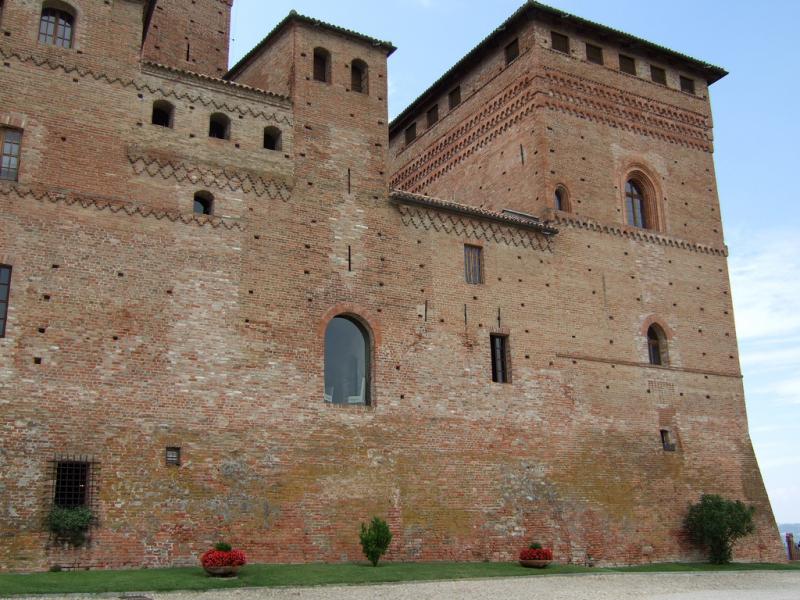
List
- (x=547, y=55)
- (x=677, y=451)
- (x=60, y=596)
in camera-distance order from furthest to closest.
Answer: (x=547, y=55), (x=677, y=451), (x=60, y=596)

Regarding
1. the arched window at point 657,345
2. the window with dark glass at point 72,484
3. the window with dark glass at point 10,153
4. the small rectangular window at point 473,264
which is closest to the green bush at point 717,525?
the arched window at point 657,345

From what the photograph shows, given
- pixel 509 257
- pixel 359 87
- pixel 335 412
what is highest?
pixel 359 87

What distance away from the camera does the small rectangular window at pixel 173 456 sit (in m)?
16.1

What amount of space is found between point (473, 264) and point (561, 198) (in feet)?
12.3

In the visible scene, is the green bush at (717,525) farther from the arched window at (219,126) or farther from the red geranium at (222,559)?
the arched window at (219,126)

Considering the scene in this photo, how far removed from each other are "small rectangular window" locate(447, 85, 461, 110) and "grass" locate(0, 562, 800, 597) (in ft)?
48.1

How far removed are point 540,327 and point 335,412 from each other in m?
5.97

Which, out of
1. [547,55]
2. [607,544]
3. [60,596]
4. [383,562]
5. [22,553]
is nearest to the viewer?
[60,596]

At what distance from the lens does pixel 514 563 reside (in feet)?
61.5

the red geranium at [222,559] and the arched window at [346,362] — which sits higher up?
the arched window at [346,362]

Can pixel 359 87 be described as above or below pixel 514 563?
above

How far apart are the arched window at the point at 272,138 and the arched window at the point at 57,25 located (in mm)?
4307

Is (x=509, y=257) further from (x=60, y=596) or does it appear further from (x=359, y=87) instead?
(x=60, y=596)

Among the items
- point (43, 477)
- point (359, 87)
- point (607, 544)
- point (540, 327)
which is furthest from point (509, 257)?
point (43, 477)
